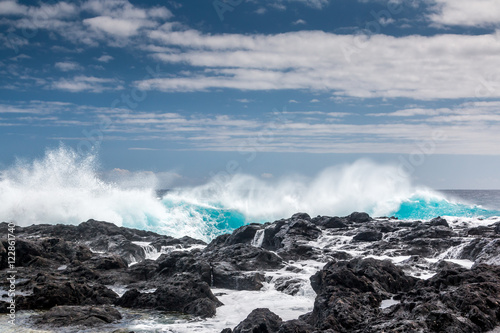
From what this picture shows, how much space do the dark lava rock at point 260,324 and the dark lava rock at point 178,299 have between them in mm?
3010

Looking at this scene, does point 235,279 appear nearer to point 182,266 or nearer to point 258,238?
point 182,266

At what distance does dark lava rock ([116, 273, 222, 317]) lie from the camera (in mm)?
13250

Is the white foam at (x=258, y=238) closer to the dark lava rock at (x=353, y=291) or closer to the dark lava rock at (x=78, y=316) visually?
the dark lava rock at (x=353, y=291)

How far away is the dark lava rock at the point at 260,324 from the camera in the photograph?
32.0 ft

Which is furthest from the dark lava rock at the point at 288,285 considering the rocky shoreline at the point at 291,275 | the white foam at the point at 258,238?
the white foam at the point at 258,238

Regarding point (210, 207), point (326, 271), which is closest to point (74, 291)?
point (326, 271)

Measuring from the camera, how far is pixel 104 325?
38.5 feet

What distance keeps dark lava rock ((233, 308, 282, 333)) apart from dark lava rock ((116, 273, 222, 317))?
9.87 ft

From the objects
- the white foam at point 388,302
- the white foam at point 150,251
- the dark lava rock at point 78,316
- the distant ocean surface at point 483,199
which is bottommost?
the distant ocean surface at point 483,199

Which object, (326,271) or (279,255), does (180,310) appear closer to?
(326,271)

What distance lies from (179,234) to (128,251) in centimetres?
2048

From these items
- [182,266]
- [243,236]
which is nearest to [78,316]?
[182,266]

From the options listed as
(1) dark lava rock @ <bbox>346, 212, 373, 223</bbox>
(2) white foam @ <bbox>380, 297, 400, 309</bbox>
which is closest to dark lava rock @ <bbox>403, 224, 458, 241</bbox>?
(1) dark lava rock @ <bbox>346, 212, 373, 223</bbox>

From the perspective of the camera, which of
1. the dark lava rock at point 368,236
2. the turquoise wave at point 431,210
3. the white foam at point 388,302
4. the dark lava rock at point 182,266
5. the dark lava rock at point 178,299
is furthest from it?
the turquoise wave at point 431,210
